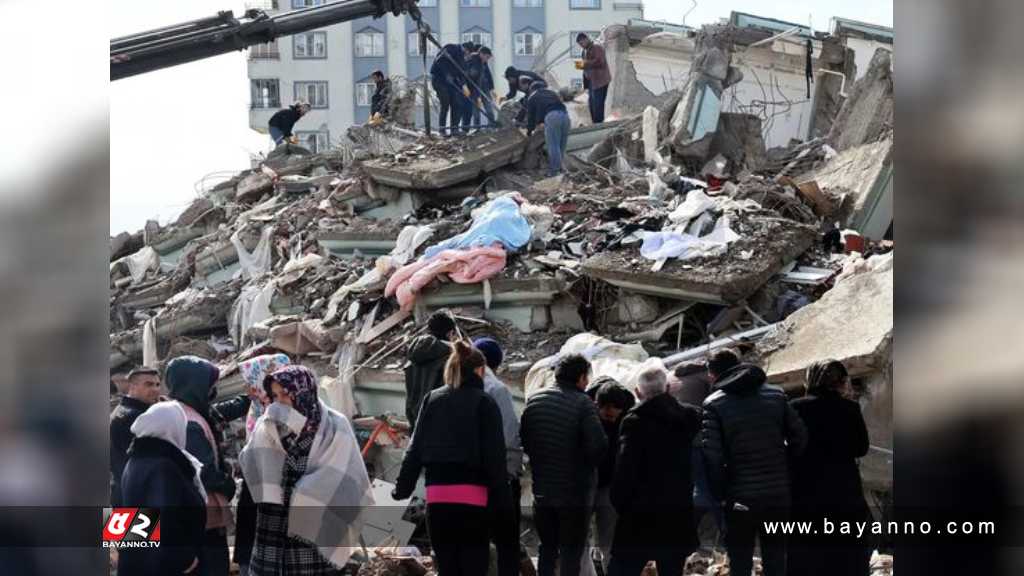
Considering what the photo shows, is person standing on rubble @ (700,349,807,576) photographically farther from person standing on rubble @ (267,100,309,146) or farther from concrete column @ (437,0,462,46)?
person standing on rubble @ (267,100,309,146)

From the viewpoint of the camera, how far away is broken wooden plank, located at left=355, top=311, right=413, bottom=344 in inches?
361

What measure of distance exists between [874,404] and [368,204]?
5.91 m

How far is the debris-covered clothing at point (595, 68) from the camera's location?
1350 cm

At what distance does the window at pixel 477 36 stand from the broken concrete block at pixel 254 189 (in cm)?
252

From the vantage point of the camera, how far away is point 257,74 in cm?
1647

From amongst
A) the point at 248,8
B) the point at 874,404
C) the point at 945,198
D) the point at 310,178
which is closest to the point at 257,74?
the point at 310,178

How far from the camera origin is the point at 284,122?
15680 millimetres

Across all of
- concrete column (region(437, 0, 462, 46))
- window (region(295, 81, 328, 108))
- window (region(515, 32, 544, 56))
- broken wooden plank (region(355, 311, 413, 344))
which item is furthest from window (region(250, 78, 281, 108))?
Answer: broken wooden plank (region(355, 311, 413, 344))

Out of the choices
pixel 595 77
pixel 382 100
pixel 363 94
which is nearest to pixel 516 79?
pixel 595 77

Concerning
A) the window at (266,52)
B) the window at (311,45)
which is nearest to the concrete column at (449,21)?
the window at (311,45)

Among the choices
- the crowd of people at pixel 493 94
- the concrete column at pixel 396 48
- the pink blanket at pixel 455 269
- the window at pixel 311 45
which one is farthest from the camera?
the window at pixel 311 45

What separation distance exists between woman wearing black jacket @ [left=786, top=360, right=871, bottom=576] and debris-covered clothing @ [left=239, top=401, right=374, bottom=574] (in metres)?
1.84

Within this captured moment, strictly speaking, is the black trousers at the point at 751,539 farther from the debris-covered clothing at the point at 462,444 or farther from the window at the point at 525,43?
the window at the point at 525,43

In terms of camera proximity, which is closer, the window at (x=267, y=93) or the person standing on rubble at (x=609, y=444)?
the person standing on rubble at (x=609, y=444)
